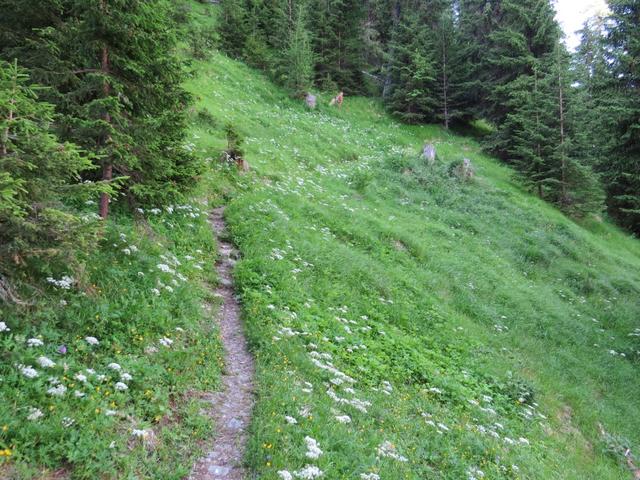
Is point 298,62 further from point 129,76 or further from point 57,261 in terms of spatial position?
point 57,261

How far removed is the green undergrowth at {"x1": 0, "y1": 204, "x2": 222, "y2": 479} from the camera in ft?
14.7

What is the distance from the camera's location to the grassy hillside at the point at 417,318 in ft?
22.5

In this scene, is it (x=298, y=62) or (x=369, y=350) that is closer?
(x=369, y=350)

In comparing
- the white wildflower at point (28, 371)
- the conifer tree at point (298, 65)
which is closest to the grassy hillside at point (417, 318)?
the white wildflower at point (28, 371)

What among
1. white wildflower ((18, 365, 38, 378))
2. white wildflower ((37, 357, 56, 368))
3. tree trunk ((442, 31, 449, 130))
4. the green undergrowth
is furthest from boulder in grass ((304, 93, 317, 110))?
white wildflower ((18, 365, 38, 378))

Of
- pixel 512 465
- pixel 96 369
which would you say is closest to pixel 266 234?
pixel 96 369

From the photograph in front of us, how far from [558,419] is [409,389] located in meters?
4.47

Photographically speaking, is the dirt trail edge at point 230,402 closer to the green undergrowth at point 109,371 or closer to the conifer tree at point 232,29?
the green undergrowth at point 109,371

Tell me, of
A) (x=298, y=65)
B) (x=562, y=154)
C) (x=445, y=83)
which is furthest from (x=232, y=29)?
(x=562, y=154)

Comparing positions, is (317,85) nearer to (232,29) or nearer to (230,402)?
(232,29)

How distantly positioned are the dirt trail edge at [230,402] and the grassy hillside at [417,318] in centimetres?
29

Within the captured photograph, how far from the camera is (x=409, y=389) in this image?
8562mm

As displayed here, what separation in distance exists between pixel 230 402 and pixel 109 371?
6.08ft

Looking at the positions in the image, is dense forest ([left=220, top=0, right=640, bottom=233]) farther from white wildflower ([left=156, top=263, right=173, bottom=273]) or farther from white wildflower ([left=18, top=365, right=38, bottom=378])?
white wildflower ([left=18, top=365, right=38, bottom=378])
